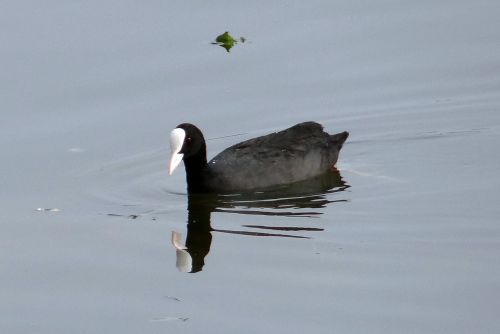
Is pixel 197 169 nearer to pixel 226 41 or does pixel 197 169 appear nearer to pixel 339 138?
pixel 339 138

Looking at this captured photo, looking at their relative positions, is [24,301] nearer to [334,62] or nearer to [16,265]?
[16,265]

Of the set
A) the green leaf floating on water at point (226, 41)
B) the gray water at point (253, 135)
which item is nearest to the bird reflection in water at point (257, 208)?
the gray water at point (253, 135)

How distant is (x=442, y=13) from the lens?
47.6ft

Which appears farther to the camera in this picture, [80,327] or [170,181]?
[170,181]

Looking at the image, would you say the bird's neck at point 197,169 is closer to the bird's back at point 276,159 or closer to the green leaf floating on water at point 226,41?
the bird's back at point 276,159

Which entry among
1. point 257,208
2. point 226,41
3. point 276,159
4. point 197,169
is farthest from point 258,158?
point 226,41

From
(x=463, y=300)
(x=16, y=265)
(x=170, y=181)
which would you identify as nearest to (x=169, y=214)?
(x=170, y=181)

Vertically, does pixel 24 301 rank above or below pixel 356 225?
below

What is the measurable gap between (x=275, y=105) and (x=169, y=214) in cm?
236

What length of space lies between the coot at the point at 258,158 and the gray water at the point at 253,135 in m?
0.25

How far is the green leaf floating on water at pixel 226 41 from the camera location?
13.9 metres

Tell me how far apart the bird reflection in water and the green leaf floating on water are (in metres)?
2.66

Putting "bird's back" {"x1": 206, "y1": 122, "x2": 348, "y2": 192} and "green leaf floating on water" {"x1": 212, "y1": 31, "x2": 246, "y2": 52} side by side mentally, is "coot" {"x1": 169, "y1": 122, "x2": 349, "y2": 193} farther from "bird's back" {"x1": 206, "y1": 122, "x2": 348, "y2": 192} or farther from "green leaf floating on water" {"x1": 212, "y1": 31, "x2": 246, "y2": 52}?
"green leaf floating on water" {"x1": 212, "y1": 31, "x2": 246, "y2": 52}

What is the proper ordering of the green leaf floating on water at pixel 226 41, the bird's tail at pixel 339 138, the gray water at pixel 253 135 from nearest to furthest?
the gray water at pixel 253 135
the bird's tail at pixel 339 138
the green leaf floating on water at pixel 226 41
